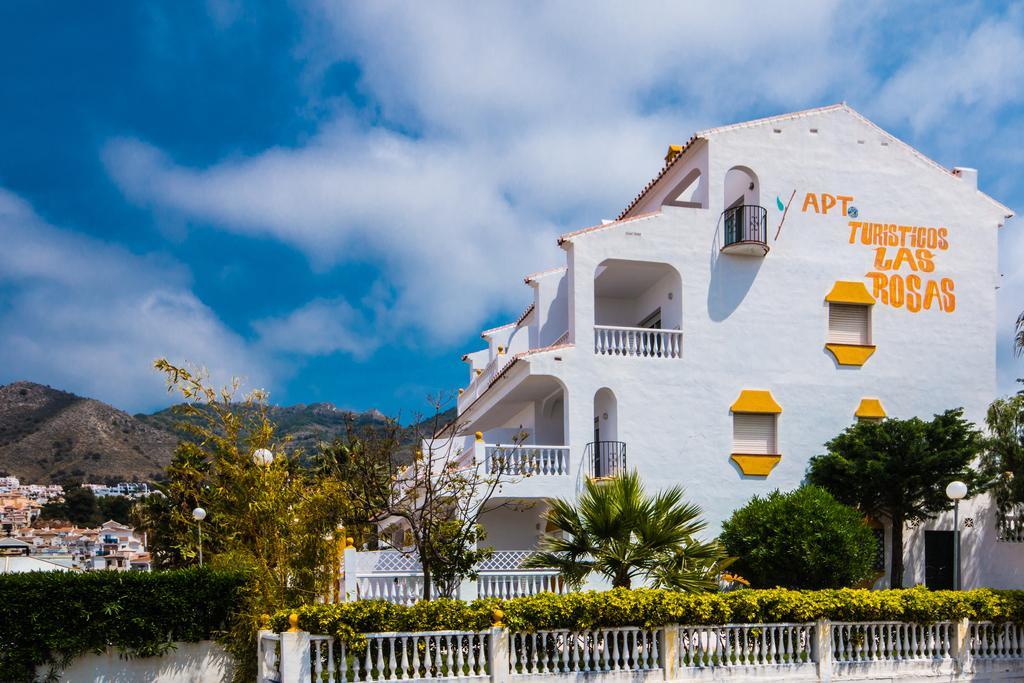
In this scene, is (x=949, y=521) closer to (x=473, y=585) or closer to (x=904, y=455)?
(x=904, y=455)

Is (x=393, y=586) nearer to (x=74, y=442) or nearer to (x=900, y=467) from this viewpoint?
(x=900, y=467)

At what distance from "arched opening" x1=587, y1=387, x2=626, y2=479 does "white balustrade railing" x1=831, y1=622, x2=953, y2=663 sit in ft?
21.6

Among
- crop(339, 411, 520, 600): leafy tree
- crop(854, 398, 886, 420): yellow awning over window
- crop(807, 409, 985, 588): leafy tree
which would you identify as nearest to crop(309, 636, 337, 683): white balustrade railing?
crop(339, 411, 520, 600): leafy tree

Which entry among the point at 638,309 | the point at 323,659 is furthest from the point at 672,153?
the point at 323,659

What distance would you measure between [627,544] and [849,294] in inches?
446

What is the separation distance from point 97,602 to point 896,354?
20.0m

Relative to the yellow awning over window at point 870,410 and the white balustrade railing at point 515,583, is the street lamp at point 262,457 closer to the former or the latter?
the white balustrade railing at point 515,583

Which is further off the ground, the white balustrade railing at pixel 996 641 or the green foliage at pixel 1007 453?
the green foliage at pixel 1007 453

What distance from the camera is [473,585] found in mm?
19641

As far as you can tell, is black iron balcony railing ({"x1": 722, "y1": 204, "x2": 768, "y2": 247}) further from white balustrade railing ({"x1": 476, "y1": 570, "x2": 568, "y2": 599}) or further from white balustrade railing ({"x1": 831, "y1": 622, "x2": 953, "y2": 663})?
white balustrade railing ({"x1": 831, "y1": 622, "x2": 953, "y2": 663})

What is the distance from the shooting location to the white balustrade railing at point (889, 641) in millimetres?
17844

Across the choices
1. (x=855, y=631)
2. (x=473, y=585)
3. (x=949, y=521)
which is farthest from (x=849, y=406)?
(x=473, y=585)

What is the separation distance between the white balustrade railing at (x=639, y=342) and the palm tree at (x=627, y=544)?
5.91 metres

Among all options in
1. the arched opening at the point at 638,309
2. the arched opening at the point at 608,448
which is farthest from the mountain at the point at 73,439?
the arched opening at the point at 608,448
